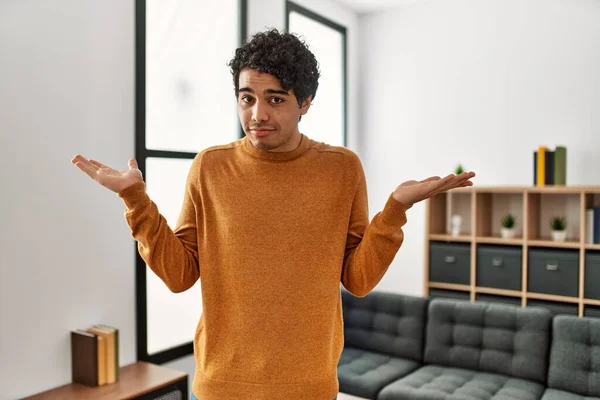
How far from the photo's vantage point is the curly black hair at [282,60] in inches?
47.4

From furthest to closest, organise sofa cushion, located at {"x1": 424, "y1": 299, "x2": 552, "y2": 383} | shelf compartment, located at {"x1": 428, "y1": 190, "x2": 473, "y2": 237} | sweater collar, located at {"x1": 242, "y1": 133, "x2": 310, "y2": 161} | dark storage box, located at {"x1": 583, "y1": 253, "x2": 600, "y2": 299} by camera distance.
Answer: shelf compartment, located at {"x1": 428, "y1": 190, "x2": 473, "y2": 237}
dark storage box, located at {"x1": 583, "y1": 253, "x2": 600, "y2": 299}
sofa cushion, located at {"x1": 424, "y1": 299, "x2": 552, "y2": 383}
sweater collar, located at {"x1": 242, "y1": 133, "x2": 310, "y2": 161}

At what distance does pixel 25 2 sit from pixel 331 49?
8.48ft

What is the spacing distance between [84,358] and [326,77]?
2805 millimetres

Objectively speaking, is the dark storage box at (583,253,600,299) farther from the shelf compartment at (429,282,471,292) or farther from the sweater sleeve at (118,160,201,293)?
the sweater sleeve at (118,160,201,293)

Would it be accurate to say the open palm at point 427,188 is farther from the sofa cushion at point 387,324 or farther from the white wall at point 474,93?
the white wall at point 474,93

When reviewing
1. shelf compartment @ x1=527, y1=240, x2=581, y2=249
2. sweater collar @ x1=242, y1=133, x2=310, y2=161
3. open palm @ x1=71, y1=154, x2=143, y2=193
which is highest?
sweater collar @ x1=242, y1=133, x2=310, y2=161

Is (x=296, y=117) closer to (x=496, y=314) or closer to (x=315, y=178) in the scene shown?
(x=315, y=178)

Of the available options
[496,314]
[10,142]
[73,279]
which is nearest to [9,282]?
[73,279]

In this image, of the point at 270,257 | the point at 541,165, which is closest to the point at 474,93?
the point at 541,165

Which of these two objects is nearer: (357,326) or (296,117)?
(296,117)

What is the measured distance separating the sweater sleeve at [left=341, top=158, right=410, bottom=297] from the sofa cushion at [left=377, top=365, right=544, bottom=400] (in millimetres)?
1802

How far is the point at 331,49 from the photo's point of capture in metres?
4.43

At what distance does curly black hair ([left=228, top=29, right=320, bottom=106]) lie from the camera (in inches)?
47.4

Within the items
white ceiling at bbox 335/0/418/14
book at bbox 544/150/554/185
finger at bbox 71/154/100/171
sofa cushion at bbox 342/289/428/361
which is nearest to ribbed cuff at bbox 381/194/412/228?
finger at bbox 71/154/100/171
